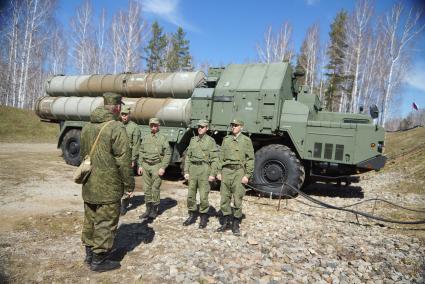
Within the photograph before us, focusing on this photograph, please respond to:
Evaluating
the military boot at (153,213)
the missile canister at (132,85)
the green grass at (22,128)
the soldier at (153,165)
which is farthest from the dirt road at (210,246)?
the green grass at (22,128)

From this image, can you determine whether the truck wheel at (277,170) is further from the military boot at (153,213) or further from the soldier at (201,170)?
the military boot at (153,213)

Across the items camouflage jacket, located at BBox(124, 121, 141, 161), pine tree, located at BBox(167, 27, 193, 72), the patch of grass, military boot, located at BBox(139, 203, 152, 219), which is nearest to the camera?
military boot, located at BBox(139, 203, 152, 219)

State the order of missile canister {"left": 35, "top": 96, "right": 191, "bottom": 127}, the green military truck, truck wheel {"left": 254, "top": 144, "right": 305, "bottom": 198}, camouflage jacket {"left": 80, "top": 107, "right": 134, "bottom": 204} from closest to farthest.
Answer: camouflage jacket {"left": 80, "top": 107, "right": 134, "bottom": 204} → the green military truck → truck wheel {"left": 254, "top": 144, "right": 305, "bottom": 198} → missile canister {"left": 35, "top": 96, "right": 191, "bottom": 127}

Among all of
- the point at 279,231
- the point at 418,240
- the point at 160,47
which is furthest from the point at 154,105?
the point at 160,47

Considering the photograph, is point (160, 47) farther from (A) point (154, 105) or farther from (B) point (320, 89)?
(A) point (154, 105)

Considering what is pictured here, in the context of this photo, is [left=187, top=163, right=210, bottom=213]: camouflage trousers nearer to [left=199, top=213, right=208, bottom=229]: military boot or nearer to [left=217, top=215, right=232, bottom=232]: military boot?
[left=199, top=213, right=208, bottom=229]: military boot

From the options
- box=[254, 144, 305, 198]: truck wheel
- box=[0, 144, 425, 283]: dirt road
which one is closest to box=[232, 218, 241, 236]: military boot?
box=[0, 144, 425, 283]: dirt road

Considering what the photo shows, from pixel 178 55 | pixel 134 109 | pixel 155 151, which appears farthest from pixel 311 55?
pixel 155 151

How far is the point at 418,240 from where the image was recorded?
17.3 feet

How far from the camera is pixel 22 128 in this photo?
1952 centimetres

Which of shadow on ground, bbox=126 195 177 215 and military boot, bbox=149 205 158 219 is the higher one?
military boot, bbox=149 205 158 219

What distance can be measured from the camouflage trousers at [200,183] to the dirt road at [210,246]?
43 centimetres

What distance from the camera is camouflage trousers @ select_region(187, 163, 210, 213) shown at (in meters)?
5.76

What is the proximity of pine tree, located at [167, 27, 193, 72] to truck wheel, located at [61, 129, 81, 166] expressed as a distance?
82.1 feet
